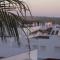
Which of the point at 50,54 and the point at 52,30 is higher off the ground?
the point at 52,30

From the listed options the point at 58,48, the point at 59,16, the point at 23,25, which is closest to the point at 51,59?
the point at 58,48

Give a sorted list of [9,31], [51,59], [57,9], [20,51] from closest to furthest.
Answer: [9,31], [20,51], [51,59], [57,9]

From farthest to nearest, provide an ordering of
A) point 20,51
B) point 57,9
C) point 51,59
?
1. point 57,9
2. point 51,59
3. point 20,51

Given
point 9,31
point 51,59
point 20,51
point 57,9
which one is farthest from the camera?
point 57,9

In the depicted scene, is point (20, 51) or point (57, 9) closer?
point (20, 51)

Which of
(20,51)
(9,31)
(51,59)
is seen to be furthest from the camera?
(51,59)

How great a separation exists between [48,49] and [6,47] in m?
0.46

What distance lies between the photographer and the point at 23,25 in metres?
1.23

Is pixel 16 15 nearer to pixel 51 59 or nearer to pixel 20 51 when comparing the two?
pixel 20 51

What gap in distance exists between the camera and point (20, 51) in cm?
201

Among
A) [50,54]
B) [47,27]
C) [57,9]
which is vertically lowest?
[50,54]

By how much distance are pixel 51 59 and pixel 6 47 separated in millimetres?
461

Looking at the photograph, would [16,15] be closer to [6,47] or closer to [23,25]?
[23,25]

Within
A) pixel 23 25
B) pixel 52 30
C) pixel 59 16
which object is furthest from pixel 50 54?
pixel 23 25
